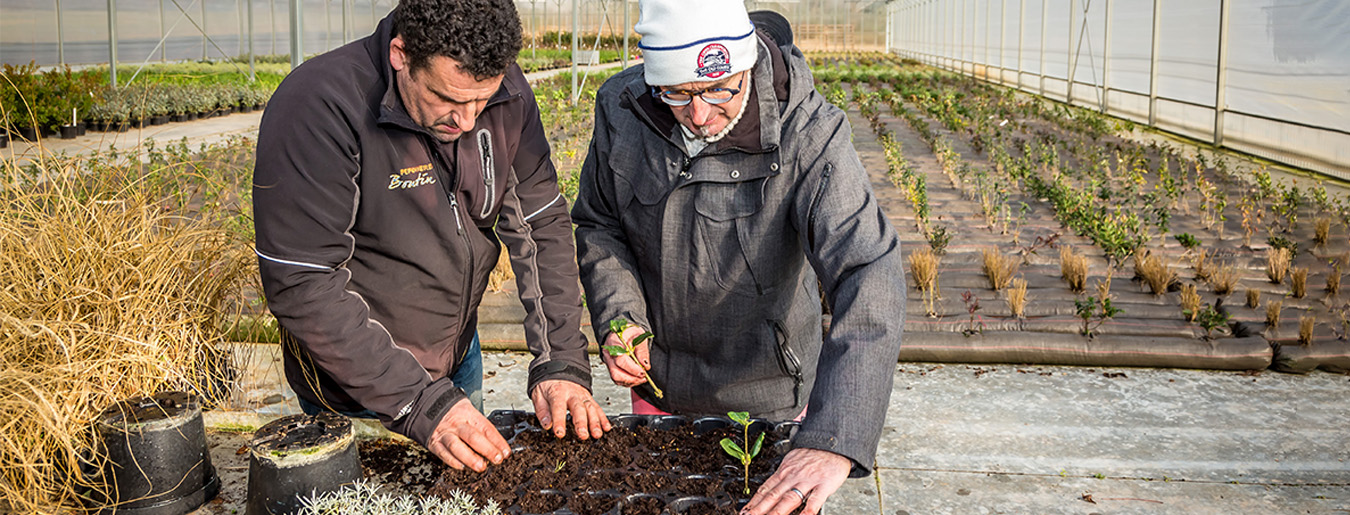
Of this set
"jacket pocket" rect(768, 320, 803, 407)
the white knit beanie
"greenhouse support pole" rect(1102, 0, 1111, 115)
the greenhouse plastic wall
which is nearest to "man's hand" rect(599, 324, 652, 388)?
"jacket pocket" rect(768, 320, 803, 407)

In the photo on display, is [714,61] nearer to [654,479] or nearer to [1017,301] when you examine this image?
[654,479]

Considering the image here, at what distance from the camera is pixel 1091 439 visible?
12.1ft

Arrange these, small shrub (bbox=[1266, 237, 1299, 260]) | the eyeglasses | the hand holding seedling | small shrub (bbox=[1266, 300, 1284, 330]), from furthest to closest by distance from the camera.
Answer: small shrub (bbox=[1266, 237, 1299, 260]) → small shrub (bbox=[1266, 300, 1284, 330]) → the hand holding seedling → the eyeglasses

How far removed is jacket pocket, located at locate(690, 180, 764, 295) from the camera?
212cm

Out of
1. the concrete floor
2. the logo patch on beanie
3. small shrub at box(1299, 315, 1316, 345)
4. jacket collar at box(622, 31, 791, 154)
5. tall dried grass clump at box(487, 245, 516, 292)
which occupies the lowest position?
the concrete floor

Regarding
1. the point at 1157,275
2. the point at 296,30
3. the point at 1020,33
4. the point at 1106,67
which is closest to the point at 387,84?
the point at 1157,275

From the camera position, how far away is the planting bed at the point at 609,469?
172cm

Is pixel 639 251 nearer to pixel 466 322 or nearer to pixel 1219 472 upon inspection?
pixel 466 322

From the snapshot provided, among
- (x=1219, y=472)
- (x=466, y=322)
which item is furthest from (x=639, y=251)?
(x=1219, y=472)

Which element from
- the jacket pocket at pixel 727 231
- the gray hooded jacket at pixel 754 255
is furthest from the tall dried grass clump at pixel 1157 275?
the jacket pocket at pixel 727 231

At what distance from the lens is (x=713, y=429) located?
2.04m

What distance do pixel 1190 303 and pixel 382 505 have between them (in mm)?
4149

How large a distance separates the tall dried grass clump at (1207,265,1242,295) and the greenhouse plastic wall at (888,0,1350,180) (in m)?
4.82

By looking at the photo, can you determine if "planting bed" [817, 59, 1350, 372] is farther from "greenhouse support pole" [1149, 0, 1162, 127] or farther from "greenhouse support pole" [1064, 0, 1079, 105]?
"greenhouse support pole" [1064, 0, 1079, 105]
